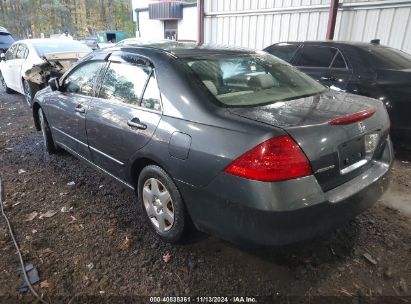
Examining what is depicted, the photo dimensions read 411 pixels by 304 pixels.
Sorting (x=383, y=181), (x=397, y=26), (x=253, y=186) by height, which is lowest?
(x=383, y=181)

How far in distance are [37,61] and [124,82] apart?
5.53 metres

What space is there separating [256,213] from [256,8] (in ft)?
30.5

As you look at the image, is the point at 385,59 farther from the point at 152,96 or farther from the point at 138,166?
the point at 138,166

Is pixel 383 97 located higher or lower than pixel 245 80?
lower

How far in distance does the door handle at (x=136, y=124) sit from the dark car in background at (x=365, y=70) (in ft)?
11.0

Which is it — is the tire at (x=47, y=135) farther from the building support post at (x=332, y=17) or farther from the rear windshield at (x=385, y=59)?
the building support post at (x=332, y=17)

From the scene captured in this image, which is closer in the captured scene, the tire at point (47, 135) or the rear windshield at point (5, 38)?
the tire at point (47, 135)

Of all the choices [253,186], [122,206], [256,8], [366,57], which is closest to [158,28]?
[256,8]

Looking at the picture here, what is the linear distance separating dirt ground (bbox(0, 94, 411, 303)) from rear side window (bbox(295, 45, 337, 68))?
8.32ft

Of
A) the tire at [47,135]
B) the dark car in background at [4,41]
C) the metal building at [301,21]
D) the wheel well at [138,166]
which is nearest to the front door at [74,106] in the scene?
the tire at [47,135]

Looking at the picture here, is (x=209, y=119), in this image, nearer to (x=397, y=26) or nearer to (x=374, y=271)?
(x=374, y=271)

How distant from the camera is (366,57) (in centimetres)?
454

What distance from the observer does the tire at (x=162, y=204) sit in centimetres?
228

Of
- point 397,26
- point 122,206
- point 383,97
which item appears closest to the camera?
point 122,206
